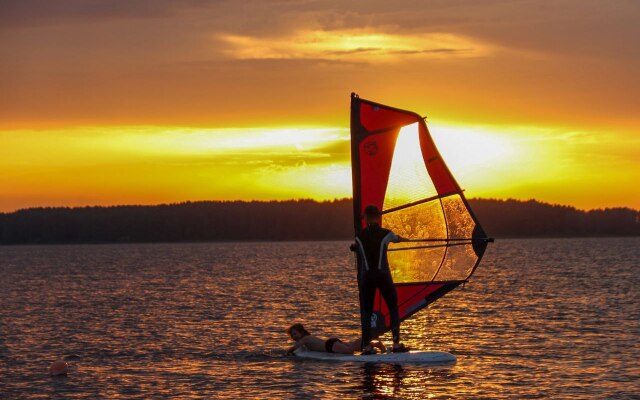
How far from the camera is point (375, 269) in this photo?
18.7 metres

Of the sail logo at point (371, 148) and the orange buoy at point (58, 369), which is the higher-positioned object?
the sail logo at point (371, 148)

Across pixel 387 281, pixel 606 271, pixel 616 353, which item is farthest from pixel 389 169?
pixel 606 271

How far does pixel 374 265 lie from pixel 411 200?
84.4 inches

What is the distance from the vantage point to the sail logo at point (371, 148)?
1994cm

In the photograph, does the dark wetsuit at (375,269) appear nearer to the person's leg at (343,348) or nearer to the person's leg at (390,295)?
the person's leg at (390,295)

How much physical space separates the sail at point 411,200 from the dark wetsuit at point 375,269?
0.99 metres

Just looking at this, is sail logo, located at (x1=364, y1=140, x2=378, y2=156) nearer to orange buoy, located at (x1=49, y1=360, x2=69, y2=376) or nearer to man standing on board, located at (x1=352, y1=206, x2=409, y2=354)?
man standing on board, located at (x1=352, y1=206, x2=409, y2=354)

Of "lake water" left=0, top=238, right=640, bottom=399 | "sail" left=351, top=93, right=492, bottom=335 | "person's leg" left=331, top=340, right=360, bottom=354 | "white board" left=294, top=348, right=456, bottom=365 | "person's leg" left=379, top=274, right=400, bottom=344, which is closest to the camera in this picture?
"lake water" left=0, top=238, right=640, bottom=399

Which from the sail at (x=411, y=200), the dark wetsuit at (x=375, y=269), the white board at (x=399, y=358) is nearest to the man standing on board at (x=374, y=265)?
the dark wetsuit at (x=375, y=269)

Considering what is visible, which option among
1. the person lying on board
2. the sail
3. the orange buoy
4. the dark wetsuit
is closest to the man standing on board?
the dark wetsuit

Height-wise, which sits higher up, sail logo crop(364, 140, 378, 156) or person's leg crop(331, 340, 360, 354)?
sail logo crop(364, 140, 378, 156)

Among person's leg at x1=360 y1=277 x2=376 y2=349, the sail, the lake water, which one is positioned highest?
the sail

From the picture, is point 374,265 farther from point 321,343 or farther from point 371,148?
point 321,343

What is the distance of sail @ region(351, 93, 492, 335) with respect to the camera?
1992 centimetres
